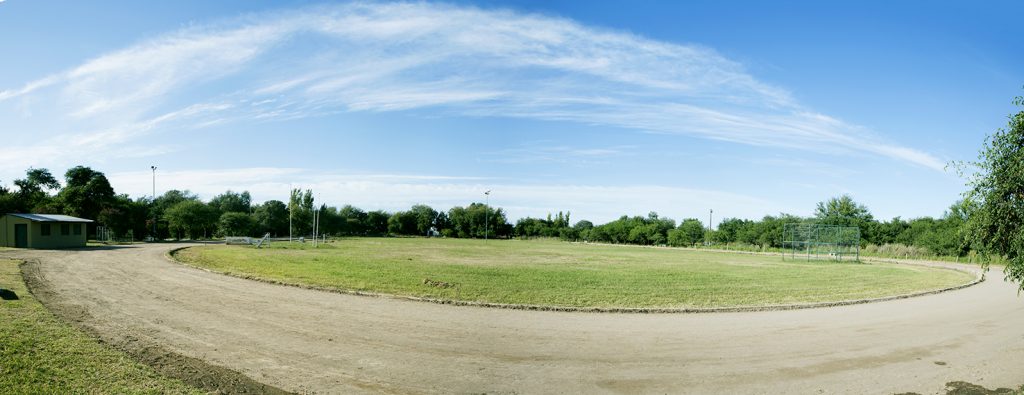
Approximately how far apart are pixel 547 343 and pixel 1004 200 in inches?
420

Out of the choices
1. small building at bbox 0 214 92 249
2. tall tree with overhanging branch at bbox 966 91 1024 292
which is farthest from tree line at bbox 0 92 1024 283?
small building at bbox 0 214 92 249

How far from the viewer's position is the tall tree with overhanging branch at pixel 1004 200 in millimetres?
11414

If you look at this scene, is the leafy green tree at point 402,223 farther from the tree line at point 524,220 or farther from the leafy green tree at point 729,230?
the leafy green tree at point 729,230

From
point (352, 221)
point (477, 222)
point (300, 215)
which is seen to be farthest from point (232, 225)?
point (477, 222)

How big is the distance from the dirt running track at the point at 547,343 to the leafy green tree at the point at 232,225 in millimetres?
62208

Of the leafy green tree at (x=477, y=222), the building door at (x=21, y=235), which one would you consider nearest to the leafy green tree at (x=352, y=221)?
the leafy green tree at (x=477, y=222)

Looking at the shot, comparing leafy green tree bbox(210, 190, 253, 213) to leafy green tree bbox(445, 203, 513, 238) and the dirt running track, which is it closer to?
leafy green tree bbox(445, 203, 513, 238)

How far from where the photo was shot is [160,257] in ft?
96.5

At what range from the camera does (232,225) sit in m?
74.6

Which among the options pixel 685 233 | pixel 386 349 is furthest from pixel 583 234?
pixel 386 349

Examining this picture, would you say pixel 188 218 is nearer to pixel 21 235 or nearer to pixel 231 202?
pixel 21 235

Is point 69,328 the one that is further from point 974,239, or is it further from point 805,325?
point 974,239

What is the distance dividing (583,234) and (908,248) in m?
57.3

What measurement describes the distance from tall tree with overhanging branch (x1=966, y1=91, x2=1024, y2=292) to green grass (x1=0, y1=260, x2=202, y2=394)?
15.6 meters
